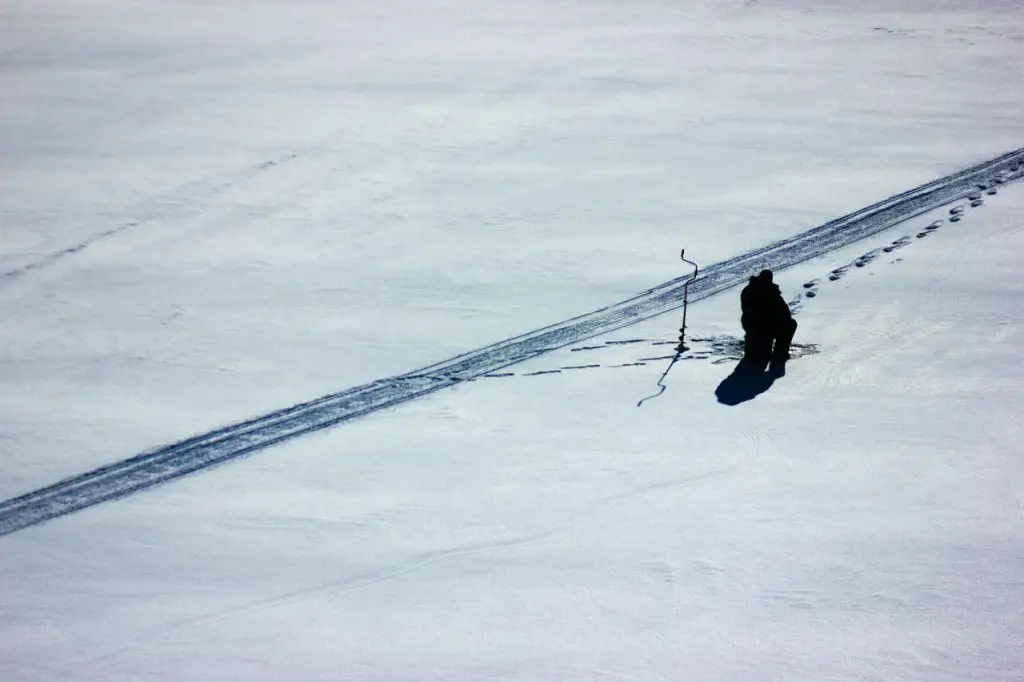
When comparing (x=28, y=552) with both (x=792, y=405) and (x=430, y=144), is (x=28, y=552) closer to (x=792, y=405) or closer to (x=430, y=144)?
(x=792, y=405)

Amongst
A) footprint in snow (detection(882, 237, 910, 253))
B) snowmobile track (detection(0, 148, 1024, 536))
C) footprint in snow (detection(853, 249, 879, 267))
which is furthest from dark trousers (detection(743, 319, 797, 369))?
footprint in snow (detection(882, 237, 910, 253))

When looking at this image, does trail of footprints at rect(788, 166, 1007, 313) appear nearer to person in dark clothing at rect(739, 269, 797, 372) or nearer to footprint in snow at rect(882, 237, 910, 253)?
footprint in snow at rect(882, 237, 910, 253)

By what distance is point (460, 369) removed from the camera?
1005 cm

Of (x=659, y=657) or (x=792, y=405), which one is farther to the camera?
(x=792, y=405)

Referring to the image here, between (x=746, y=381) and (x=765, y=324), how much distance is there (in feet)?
1.59

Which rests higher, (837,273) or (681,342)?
(837,273)

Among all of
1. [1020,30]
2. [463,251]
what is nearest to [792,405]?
[463,251]

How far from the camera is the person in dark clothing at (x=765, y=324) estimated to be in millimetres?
9438

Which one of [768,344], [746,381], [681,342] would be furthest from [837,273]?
[746,381]

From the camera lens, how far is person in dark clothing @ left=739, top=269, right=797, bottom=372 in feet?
31.0

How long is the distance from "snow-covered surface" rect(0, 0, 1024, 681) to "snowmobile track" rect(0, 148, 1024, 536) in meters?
0.18

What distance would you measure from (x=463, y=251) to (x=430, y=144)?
241 centimetres

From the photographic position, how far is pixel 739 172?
12.8 m

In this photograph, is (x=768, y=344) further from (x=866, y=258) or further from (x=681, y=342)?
(x=866, y=258)
